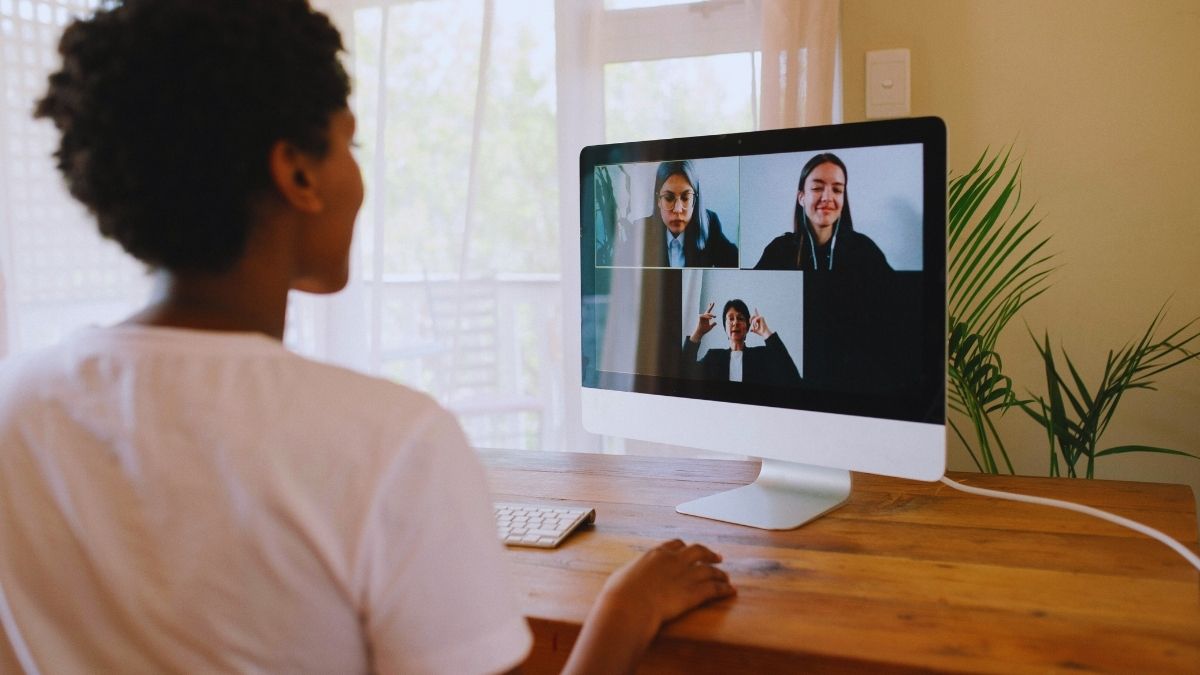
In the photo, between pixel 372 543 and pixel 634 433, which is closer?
pixel 372 543

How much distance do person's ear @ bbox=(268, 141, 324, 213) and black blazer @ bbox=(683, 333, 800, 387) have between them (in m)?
0.68

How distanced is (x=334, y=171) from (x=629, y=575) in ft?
1.58

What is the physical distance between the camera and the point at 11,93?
241 centimetres

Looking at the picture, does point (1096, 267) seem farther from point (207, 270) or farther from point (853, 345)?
point (207, 270)

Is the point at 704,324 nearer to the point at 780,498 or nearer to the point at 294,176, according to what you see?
the point at 780,498

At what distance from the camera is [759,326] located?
4.23 ft

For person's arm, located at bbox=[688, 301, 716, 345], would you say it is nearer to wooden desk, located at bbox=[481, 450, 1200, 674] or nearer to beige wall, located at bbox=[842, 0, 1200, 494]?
wooden desk, located at bbox=[481, 450, 1200, 674]

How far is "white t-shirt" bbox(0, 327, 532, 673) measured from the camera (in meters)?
0.65

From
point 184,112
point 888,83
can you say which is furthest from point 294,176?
point 888,83

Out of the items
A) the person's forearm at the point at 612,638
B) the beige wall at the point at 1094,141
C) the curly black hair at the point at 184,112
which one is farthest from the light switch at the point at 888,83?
the curly black hair at the point at 184,112

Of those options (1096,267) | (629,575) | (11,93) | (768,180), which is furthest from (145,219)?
(11,93)

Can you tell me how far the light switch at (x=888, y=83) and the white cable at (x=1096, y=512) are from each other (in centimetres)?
83

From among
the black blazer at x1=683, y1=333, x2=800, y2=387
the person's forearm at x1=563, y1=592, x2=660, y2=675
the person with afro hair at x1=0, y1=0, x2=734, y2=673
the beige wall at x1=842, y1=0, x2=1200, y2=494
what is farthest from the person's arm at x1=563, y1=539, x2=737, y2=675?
the beige wall at x1=842, y1=0, x2=1200, y2=494

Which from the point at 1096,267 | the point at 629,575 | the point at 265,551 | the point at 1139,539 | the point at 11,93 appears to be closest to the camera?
the point at 265,551
